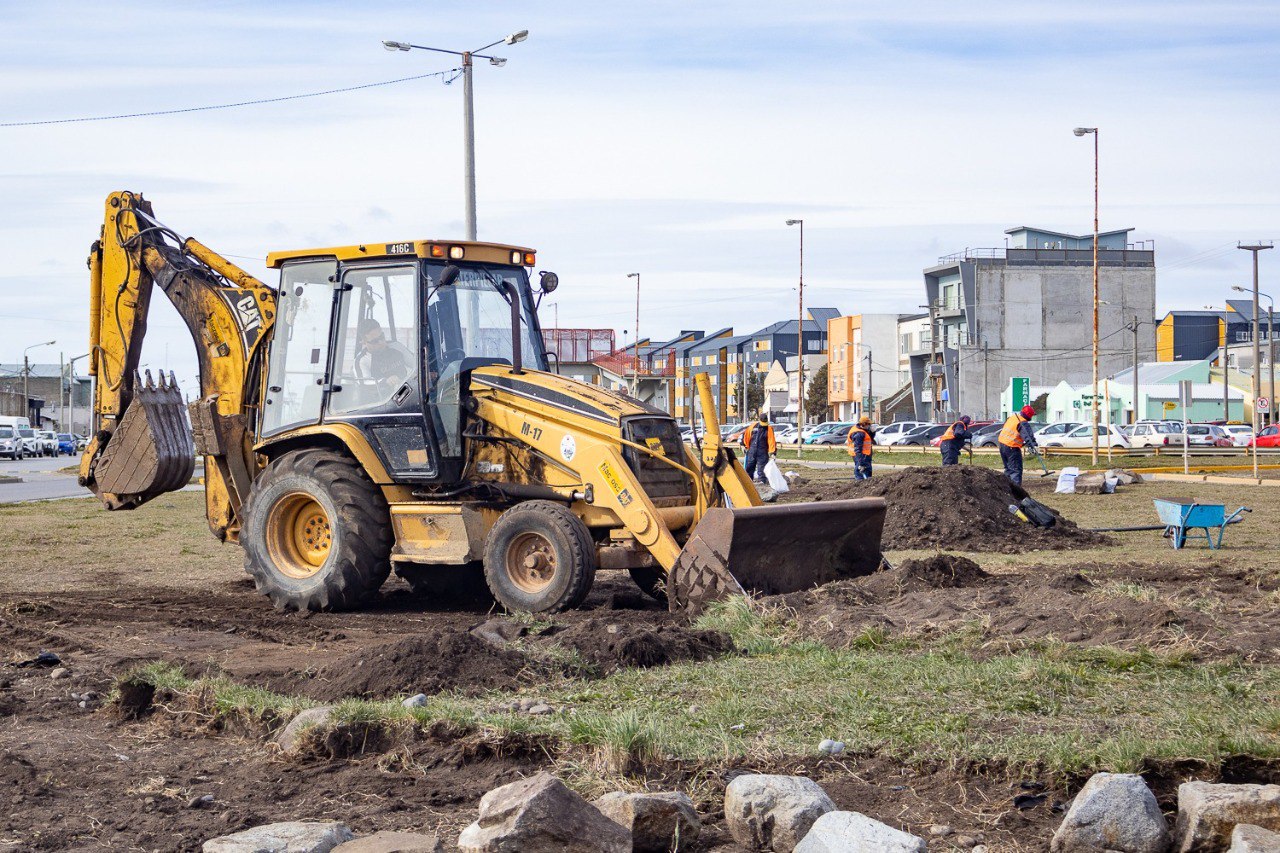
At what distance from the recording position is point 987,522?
18281 mm

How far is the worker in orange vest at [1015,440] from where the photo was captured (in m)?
22.9

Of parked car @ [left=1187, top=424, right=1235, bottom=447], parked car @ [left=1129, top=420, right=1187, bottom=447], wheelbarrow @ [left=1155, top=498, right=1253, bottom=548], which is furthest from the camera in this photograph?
parked car @ [left=1187, top=424, right=1235, bottom=447]

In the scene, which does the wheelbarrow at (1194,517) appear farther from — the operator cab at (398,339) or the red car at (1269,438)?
the red car at (1269,438)

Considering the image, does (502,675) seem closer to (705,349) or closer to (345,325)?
(345,325)

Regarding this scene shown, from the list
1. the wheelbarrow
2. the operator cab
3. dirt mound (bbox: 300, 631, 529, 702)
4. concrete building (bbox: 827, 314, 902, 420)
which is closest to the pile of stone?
dirt mound (bbox: 300, 631, 529, 702)

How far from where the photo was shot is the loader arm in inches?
523

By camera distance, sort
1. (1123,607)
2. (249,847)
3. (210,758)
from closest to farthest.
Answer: (249,847)
(210,758)
(1123,607)

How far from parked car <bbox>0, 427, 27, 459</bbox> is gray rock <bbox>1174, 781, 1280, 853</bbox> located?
219 ft

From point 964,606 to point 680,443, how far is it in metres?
3.64

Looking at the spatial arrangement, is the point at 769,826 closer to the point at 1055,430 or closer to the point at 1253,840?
the point at 1253,840

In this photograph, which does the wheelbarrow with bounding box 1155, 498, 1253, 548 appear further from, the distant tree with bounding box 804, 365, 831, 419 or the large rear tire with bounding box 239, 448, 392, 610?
the distant tree with bounding box 804, 365, 831, 419

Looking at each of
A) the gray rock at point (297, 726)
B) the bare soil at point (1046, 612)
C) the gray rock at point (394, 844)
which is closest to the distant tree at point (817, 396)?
the bare soil at point (1046, 612)

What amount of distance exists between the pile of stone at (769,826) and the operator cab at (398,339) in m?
6.89

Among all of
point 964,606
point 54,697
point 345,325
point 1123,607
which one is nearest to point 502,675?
point 54,697
